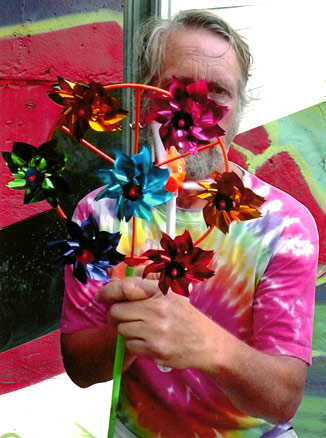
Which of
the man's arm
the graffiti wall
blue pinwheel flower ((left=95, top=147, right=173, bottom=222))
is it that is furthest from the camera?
the graffiti wall

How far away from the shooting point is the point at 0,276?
1971 millimetres

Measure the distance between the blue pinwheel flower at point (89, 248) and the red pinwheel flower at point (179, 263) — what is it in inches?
3.3

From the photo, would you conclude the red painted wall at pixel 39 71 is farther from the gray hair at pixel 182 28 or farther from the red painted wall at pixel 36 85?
the gray hair at pixel 182 28

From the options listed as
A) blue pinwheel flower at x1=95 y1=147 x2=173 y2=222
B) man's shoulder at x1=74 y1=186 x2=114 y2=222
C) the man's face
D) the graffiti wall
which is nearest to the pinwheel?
blue pinwheel flower at x1=95 y1=147 x2=173 y2=222

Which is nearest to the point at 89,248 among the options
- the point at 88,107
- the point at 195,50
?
the point at 88,107

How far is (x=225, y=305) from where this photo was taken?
69.1 inches

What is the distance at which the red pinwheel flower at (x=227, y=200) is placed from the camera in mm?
1363

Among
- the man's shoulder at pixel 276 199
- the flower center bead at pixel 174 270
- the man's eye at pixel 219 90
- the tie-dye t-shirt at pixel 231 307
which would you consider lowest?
the tie-dye t-shirt at pixel 231 307

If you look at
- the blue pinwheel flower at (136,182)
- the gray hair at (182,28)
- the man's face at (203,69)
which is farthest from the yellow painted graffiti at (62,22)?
the blue pinwheel flower at (136,182)

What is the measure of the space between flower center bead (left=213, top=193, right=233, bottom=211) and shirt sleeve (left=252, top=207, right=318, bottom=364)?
40 cm

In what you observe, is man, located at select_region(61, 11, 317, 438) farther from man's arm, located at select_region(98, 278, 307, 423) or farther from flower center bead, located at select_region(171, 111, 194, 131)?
flower center bead, located at select_region(171, 111, 194, 131)

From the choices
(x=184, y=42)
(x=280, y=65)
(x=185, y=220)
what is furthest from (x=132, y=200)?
(x=280, y=65)

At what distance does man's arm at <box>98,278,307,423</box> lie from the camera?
4.73 ft

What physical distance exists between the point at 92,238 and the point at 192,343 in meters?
0.31
